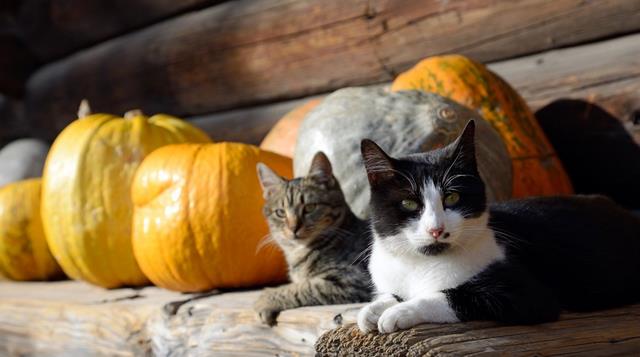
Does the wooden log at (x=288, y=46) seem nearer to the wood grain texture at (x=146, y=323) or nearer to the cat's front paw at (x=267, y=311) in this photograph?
A: the wood grain texture at (x=146, y=323)

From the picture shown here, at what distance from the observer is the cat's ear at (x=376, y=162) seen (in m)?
1.81

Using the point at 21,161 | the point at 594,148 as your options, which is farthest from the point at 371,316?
the point at 21,161

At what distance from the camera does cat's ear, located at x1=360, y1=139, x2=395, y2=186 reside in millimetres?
1806

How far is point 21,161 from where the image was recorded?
4.86 metres

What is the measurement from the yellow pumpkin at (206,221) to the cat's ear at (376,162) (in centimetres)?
100

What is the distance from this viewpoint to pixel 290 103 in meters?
4.16

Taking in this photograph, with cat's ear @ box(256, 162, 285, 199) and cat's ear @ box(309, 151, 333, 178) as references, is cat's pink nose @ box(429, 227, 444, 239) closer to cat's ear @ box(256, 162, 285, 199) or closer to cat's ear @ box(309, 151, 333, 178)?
cat's ear @ box(309, 151, 333, 178)

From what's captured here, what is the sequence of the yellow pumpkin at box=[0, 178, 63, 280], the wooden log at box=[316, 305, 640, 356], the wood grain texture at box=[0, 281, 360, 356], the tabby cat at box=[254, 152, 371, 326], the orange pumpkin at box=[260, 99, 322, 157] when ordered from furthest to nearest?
1. the yellow pumpkin at box=[0, 178, 63, 280]
2. the orange pumpkin at box=[260, 99, 322, 157]
3. the tabby cat at box=[254, 152, 371, 326]
4. the wood grain texture at box=[0, 281, 360, 356]
5. the wooden log at box=[316, 305, 640, 356]

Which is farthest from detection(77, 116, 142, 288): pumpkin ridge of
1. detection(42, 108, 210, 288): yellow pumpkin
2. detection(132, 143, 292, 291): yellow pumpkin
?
detection(132, 143, 292, 291): yellow pumpkin

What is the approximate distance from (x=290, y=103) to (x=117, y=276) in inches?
54.8

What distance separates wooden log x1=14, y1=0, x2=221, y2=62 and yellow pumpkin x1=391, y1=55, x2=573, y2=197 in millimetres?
1879

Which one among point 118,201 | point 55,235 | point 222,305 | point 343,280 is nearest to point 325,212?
point 343,280

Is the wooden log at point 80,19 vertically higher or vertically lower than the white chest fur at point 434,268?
higher

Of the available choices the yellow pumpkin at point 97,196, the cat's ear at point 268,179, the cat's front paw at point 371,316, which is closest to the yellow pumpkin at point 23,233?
the yellow pumpkin at point 97,196
